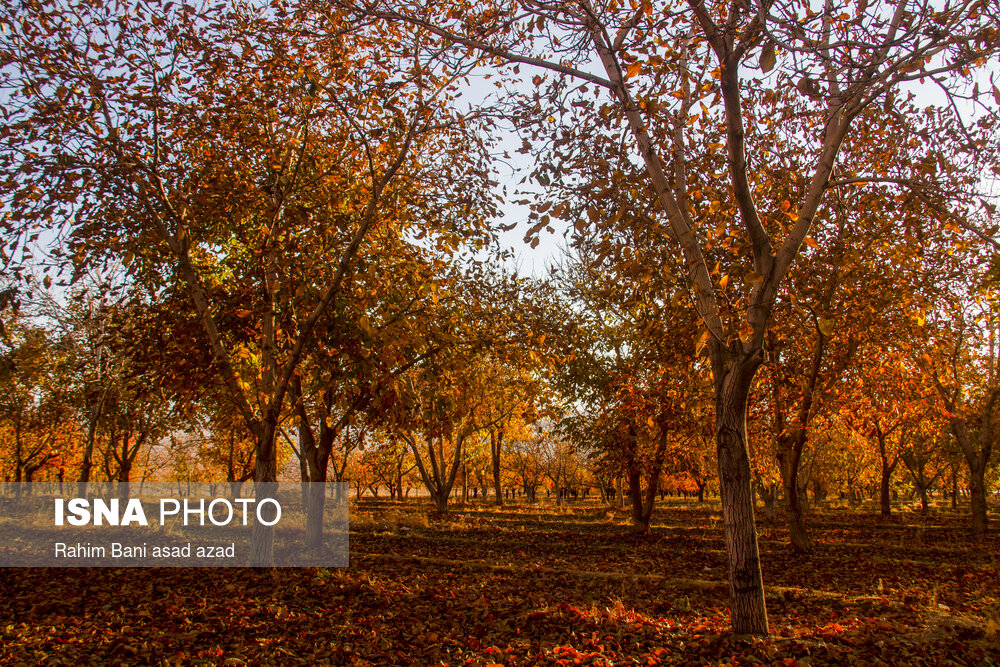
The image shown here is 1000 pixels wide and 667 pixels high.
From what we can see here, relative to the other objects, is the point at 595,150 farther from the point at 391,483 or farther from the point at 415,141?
the point at 391,483

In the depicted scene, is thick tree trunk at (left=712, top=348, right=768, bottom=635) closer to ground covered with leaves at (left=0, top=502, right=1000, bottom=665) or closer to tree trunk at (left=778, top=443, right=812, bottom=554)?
ground covered with leaves at (left=0, top=502, right=1000, bottom=665)

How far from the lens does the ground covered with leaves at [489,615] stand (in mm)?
4945

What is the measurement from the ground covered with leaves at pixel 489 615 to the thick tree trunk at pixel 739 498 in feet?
0.97

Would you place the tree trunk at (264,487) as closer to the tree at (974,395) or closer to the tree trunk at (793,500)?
the tree trunk at (793,500)

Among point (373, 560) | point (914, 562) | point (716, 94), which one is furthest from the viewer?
point (914, 562)

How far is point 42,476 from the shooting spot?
153ft

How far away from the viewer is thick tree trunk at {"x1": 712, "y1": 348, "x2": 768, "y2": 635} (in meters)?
5.42

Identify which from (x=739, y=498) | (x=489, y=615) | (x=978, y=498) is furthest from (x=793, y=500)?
(x=978, y=498)

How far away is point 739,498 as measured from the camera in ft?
18.1

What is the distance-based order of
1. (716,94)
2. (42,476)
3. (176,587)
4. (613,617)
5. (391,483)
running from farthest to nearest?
(391,483) → (42,476) → (176,587) → (613,617) → (716,94)

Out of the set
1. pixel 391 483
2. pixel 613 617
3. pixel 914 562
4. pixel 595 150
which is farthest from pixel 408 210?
pixel 391 483

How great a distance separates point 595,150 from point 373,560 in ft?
30.2

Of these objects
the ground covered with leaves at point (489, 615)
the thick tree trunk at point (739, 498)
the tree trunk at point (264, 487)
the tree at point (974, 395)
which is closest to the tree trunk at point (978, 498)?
the tree at point (974, 395)

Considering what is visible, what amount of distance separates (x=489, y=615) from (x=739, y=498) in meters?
3.12
